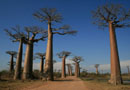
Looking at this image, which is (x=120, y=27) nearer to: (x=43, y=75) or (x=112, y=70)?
(x=112, y=70)

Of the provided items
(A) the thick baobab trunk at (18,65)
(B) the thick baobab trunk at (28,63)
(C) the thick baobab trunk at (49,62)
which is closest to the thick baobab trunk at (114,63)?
(C) the thick baobab trunk at (49,62)

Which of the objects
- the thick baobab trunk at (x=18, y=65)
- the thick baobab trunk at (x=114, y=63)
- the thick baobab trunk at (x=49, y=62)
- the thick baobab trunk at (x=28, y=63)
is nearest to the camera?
the thick baobab trunk at (x=114, y=63)

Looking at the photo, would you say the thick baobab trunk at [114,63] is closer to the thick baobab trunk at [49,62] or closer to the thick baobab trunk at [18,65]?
the thick baobab trunk at [49,62]

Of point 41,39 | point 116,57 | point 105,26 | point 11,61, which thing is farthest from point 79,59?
point 116,57

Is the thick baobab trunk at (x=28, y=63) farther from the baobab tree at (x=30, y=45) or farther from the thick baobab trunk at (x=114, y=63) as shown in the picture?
the thick baobab trunk at (x=114, y=63)

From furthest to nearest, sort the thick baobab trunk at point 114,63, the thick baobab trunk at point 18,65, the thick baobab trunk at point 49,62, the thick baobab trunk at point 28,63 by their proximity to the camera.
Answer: the thick baobab trunk at point 28,63, the thick baobab trunk at point 18,65, the thick baobab trunk at point 49,62, the thick baobab trunk at point 114,63

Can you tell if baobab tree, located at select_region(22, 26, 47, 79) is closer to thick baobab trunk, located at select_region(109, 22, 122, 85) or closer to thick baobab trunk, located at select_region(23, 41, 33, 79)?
thick baobab trunk, located at select_region(23, 41, 33, 79)

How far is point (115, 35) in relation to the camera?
1262 centimetres

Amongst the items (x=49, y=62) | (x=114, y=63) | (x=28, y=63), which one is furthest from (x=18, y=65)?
(x=114, y=63)

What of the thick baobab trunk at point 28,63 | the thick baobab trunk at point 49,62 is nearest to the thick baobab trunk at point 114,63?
the thick baobab trunk at point 49,62

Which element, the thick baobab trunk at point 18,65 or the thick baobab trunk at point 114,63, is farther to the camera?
the thick baobab trunk at point 18,65

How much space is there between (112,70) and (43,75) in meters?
7.52

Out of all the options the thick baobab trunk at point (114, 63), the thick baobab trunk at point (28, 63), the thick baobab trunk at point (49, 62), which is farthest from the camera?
the thick baobab trunk at point (28, 63)

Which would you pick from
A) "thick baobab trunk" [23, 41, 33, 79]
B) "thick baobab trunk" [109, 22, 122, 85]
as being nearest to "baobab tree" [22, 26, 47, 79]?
"thick baobab trunk" [23, 41, 33, 79]
